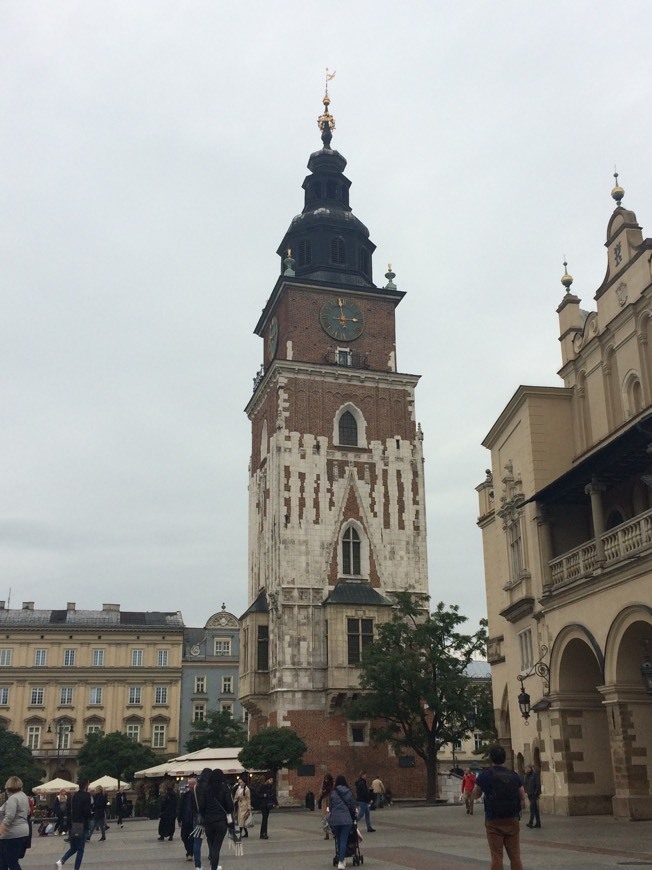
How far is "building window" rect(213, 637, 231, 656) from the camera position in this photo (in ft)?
287

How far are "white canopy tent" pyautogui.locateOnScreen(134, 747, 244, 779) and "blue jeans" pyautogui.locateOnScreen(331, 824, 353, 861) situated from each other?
76.8 ft

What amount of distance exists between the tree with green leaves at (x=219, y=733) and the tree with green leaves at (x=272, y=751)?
24110 millimetres

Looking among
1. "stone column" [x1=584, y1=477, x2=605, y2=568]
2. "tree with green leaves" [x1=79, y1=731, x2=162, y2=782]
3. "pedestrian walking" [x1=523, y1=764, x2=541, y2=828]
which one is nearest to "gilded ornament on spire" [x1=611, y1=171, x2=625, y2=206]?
"stone column" [x1=584, y1=477, x2=605, y2=568]

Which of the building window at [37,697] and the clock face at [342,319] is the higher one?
the clock face at [342,319]

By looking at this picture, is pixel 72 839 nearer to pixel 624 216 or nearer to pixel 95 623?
pixel 624 216

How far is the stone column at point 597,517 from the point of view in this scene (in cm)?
2391

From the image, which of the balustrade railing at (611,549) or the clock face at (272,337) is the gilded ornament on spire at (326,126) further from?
the balustrade railing at (611,549)

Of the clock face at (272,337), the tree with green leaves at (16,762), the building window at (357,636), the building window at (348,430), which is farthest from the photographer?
the tree with green leaves at (16,762)

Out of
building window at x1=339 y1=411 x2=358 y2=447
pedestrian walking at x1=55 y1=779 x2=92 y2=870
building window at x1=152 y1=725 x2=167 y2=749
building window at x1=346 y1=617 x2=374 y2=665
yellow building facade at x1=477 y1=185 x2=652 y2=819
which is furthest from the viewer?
building window at x1=152 y1=725 x2=167 y2=749

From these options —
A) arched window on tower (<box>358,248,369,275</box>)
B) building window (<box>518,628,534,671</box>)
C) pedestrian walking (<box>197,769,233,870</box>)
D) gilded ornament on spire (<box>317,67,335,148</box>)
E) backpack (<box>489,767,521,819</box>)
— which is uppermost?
gilded ornament on spire (<box>317,67,335,148</box>)

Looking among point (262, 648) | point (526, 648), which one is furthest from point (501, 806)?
point (262, 648)

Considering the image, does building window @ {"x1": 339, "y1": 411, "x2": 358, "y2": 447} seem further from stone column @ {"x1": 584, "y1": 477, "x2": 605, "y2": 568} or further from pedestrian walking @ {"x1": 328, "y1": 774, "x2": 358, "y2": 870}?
pedestrian walking @ {"x1": 328, "y1": 774, "x2": 358, "y2": 870}

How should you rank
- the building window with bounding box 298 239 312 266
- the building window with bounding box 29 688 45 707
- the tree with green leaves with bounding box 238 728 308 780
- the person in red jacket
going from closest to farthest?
1. the person in red jacket
2. the tree with green leaves with bounding box 238 728 308 780
3. the building window with bounding box 298 239 312 266
4. the building window with bounding box 29 688 45 707

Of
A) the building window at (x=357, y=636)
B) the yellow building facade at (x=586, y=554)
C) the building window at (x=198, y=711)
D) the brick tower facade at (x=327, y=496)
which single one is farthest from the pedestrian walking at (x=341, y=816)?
the building window at (x=198, y=711)
